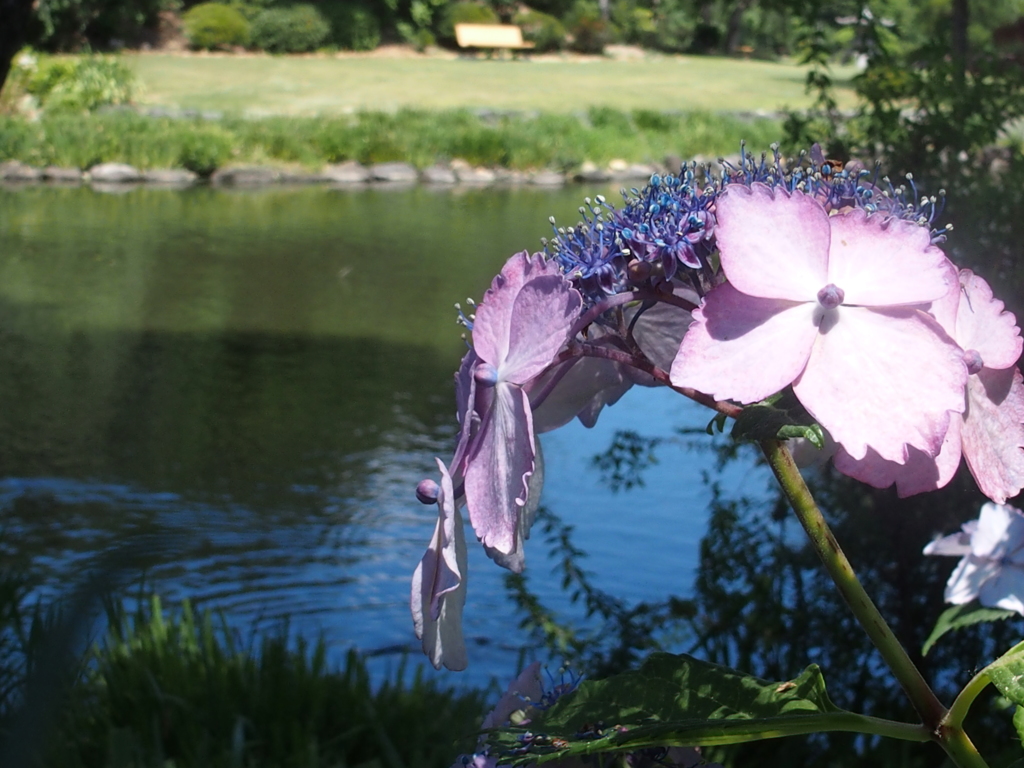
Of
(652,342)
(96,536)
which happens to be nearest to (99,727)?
(652,342)

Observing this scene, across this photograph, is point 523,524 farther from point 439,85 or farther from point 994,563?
point 439,85

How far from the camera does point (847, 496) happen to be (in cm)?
335

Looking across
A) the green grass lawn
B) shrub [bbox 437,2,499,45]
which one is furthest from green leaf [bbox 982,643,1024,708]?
shrub [bbox 437,2,499,45]

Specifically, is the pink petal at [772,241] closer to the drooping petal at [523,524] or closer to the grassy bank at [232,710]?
the drooping petal at [523,524]

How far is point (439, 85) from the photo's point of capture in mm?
29328

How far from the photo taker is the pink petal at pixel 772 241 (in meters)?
0.65

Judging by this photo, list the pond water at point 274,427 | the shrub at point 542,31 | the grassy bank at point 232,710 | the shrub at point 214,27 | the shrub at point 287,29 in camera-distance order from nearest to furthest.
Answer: the grassy bank at point 232,710
the pond water at point 274,427
the shrub at point 214,27
the shrub at point 287,29
the shrub at point 542,31

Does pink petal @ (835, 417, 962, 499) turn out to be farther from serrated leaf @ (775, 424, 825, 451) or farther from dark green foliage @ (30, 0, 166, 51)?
dark green foliage @ (30, 0, 166, 51)

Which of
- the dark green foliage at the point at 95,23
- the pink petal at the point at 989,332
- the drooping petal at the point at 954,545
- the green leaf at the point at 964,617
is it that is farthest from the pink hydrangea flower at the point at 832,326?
the dark green foliage at the point at 95,23

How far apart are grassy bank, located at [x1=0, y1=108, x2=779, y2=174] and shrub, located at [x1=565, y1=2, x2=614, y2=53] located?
19.1m

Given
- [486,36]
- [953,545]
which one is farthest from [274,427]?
[486,36]

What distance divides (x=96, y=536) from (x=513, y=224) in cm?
981

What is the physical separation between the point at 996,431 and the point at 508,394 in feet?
1.08

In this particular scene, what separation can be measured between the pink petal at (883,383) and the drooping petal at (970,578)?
3.73ft
